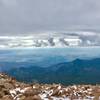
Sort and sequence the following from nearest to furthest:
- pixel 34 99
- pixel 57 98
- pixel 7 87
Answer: pixel 34 99
pixel 57 98
pixel 7 87

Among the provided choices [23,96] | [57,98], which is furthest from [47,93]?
[23,96]

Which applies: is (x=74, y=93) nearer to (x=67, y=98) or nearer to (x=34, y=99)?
(x=67, y=98)

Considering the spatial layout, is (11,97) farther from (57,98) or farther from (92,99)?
(92,99)

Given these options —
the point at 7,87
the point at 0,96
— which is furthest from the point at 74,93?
the point at 0,96

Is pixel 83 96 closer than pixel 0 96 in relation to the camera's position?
No

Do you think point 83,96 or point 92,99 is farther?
point 83,96

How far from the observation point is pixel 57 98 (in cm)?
2308

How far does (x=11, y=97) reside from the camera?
21.8 m

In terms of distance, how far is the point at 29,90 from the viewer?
23141mm

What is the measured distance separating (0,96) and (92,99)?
5317mm

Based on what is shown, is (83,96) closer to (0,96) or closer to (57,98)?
(57,98)

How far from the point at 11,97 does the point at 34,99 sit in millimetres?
1504

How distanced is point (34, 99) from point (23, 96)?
0.80 meters

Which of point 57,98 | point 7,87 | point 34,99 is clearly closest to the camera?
point 34,99
